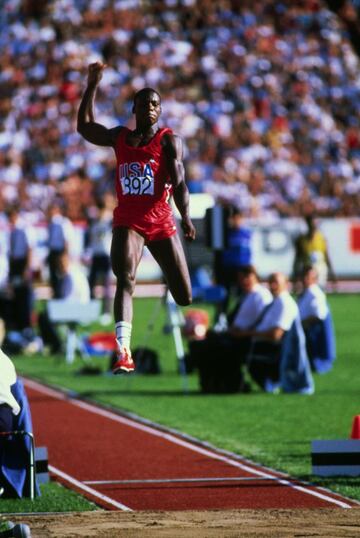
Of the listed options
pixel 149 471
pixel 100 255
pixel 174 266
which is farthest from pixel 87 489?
pixel 100 255

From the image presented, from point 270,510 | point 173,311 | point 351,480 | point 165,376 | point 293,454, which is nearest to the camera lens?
point 270,510

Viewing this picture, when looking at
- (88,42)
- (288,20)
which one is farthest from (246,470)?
(288,20)

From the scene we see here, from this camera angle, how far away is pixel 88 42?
1210 inches

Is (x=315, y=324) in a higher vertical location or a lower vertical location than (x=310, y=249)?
lower

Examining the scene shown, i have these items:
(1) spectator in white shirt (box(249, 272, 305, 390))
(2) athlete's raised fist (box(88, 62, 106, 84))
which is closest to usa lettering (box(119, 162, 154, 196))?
(2) athlete's raised fist (box(88, 62, 106, 84))

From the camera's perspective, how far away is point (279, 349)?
1379 centimetres

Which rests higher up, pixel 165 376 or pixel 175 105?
pixel 175 105

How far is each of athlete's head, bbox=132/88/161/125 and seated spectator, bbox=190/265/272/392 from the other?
6949 millimetres

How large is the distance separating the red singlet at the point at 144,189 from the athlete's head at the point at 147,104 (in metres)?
0.11

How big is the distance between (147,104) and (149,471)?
3355 mm

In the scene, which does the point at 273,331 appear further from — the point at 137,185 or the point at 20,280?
the point at 20,280

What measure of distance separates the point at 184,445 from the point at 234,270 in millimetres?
8855

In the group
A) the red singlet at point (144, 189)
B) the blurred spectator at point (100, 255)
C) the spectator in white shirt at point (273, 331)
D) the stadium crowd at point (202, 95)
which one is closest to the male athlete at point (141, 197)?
the red singlet at point (144, 189)

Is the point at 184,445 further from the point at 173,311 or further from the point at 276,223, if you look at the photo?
the point at 276,223
